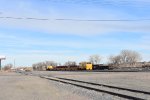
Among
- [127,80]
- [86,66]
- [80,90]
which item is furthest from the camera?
[86,66]

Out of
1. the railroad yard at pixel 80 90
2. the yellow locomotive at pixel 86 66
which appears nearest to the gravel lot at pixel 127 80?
the railroad yard at pixel 80 90

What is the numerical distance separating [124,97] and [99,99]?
1.60 metres

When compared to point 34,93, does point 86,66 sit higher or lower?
higher

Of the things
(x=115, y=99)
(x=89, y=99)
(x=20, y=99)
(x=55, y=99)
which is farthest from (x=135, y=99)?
(x=20, y=99)

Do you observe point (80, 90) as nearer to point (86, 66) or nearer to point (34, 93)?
point (34, 93)

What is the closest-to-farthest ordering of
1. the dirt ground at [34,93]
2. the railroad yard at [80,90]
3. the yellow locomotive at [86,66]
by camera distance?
the railroad yard at [80,90]
the dirt ground at [34,93]
the yellow locomotive at [86,66]

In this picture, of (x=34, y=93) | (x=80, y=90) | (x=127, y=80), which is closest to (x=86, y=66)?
(x=127, y=80)

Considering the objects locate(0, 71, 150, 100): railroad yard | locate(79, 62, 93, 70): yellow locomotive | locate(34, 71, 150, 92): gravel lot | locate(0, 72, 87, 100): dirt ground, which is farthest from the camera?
locate(79, 62, 93, 70): yellow locomotive

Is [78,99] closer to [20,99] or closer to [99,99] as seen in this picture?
[99,99]

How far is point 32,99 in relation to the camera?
63.7ft

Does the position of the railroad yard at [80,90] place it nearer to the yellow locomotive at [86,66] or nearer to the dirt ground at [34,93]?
the dirt ground at [34,93]

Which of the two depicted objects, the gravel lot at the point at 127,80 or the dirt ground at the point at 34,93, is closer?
the dirt ground at the point at 34,93

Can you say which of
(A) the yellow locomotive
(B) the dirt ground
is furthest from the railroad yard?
(A) the yellow locomotive

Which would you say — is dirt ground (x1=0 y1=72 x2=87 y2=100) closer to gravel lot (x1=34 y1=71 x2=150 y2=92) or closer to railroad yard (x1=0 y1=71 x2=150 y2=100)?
railroad yard (x1=0 y1=71 x2=150 y2=100)
